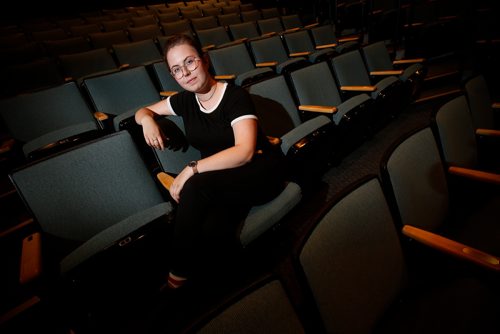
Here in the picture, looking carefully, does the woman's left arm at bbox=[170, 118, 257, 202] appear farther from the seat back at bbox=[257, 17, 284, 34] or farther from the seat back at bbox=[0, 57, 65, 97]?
the seat back at bbox=[257, 17, 284, 34]

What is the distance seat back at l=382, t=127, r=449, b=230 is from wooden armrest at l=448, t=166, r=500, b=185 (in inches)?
2.6

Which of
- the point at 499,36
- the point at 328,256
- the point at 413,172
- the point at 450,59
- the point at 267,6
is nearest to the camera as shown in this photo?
the point at 328,256

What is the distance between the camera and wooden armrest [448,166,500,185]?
0.94 metres

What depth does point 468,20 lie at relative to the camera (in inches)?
126

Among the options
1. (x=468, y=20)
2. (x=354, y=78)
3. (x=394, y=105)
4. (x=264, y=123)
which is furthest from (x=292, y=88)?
(x=468, y=20)

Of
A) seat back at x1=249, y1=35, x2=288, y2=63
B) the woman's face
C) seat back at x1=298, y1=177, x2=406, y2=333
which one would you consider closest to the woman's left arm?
the woman's face

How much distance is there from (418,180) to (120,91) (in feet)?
6.80

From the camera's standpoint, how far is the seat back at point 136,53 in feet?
9.79

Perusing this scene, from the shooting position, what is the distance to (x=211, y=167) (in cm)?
106

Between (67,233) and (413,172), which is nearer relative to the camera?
(413,172)

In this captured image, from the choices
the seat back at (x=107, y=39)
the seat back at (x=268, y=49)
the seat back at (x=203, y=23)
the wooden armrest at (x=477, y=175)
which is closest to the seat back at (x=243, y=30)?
the seat back at (x=203, y=23)

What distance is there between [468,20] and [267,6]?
494cm

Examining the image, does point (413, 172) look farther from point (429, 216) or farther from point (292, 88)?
point (292, 88)

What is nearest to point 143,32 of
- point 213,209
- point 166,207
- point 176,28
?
point 176,28
